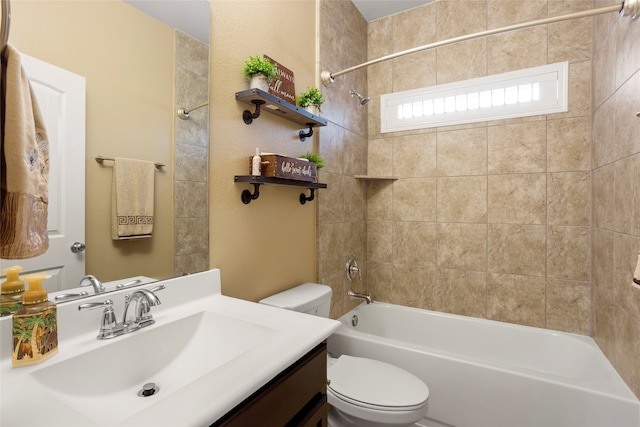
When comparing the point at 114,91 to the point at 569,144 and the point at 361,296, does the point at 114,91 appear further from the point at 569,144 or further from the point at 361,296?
the point at 569,144

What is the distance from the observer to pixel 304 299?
151 cm

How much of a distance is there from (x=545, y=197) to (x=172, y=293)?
7.18 feet

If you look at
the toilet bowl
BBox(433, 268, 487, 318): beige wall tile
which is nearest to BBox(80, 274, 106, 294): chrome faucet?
the toilet bowl

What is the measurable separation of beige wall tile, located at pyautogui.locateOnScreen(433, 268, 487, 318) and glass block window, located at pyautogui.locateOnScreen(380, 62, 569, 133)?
1.09 meters

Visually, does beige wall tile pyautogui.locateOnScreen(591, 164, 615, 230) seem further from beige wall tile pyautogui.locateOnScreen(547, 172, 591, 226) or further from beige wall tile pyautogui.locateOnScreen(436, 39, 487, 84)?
beige wall tile pyautogui.locateOnScreen(436, 39, 487, 84)

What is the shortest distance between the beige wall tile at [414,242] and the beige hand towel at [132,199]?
73.1 inches

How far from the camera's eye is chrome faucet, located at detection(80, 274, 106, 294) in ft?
2.84

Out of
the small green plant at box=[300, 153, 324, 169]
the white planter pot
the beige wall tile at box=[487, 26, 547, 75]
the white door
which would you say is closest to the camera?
the white door

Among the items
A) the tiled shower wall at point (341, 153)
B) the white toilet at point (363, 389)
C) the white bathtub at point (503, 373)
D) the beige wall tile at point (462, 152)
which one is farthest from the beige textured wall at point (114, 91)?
the beige wall tile at point (462, 152)

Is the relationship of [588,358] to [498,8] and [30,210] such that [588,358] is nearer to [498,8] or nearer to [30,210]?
[498,8]

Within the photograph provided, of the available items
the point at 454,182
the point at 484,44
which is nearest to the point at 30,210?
the point at 454,182

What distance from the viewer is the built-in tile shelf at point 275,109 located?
1.31 metres

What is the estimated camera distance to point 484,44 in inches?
84.9

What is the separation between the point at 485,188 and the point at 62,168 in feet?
7.42
